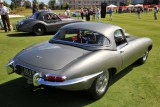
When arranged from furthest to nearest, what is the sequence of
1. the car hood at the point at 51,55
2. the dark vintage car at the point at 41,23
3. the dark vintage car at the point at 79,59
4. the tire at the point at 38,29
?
the tire at the point at 38,29
the dark vintage car at the point at 41,23
the car hood at the point at 51,55
the dark vintage car at the point at 79,59

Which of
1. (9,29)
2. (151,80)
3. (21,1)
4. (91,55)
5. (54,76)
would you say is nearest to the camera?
(54,76)

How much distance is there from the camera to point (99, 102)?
472 cm

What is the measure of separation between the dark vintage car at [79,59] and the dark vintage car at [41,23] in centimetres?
779

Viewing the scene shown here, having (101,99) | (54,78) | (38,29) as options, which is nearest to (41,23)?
(38,29)

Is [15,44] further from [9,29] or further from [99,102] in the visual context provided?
[99,102]

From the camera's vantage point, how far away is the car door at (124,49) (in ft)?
18.3

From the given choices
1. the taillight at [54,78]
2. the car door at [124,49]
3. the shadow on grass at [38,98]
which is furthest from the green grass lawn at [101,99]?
the taillight at [54,78]

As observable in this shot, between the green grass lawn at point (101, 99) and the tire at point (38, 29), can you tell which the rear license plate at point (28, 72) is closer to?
the green grass lawn at point (101, 99)

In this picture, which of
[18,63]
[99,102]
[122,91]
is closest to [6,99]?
[18,63]

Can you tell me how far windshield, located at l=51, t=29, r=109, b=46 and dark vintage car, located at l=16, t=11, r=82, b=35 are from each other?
7.80 meters

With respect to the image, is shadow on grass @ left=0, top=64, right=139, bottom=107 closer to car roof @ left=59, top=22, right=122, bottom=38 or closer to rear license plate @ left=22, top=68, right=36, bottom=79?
rear license plate @ left=22, top=68, right=36, bottom=79

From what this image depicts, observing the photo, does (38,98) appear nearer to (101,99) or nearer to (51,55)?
(51,55)

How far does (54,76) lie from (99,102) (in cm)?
126

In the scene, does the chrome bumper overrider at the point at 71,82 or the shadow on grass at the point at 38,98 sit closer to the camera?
the chrome bumper overrider at the point at 71,82
